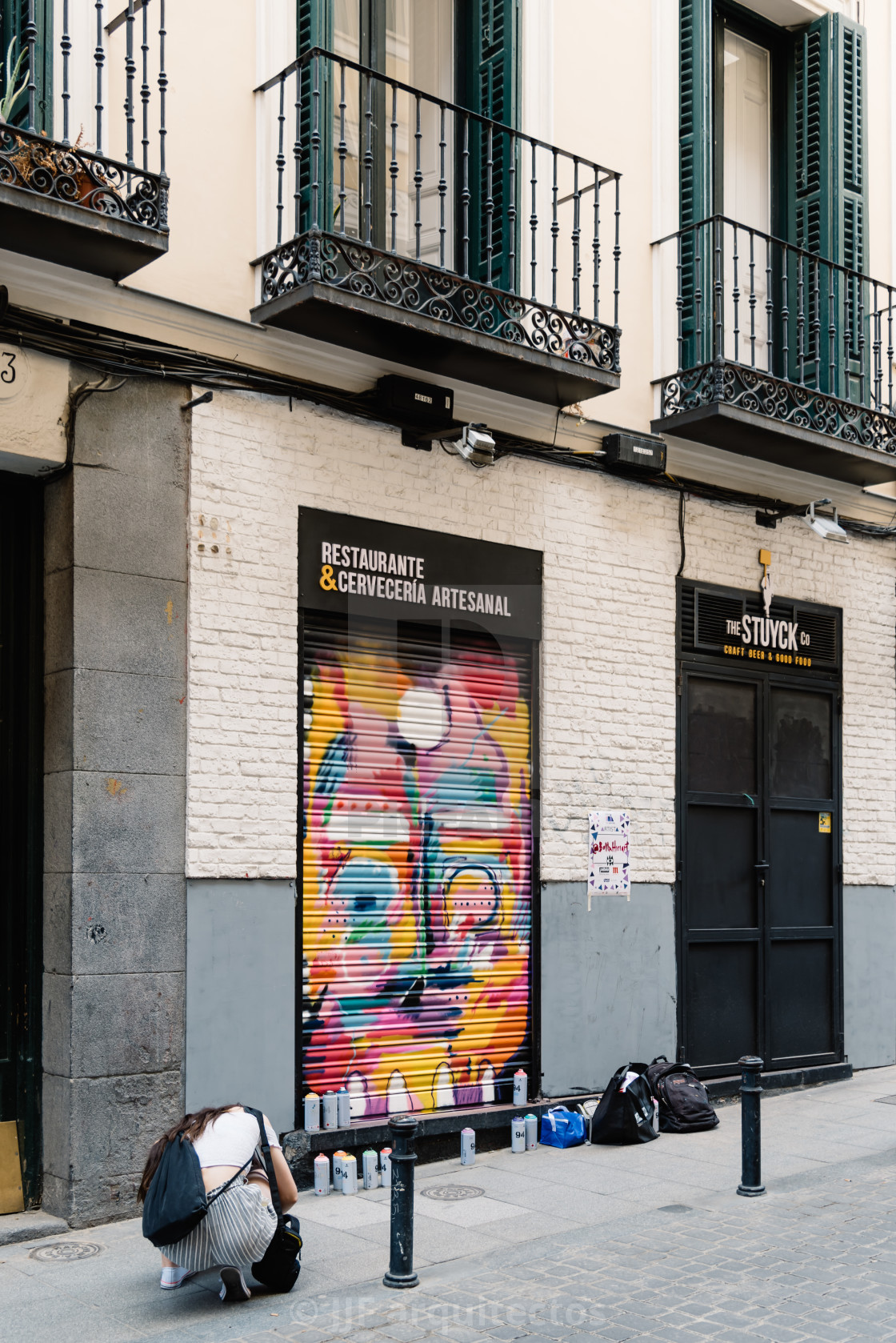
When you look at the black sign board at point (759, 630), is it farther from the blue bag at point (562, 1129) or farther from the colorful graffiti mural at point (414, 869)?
the blue bag at point (562, 1129)

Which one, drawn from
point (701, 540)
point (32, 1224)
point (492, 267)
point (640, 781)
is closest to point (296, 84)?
point (492, 267)

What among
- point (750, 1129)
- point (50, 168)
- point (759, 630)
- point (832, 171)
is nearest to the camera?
point (50, 168)

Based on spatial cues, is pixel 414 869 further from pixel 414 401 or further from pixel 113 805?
pixel 414 401

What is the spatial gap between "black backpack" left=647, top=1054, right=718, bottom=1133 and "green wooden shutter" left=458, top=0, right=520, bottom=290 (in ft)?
18.0

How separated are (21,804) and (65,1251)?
2.27 metres

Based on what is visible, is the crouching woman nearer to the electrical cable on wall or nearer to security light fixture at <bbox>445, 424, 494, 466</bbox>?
the electrical cable on wall

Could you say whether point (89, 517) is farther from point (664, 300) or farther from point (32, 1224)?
point (664, 300)

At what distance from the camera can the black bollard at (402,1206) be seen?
5.71m

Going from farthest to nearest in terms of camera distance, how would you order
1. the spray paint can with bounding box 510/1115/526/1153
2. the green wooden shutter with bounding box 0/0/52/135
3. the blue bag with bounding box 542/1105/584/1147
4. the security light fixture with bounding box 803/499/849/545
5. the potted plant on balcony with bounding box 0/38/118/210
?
the security light fixture with bounding box 803/499/849/545 → the blue bag with bounding box 542/1105/584/1147 → the spray paint can with bounding box 510/1115/526/1153 → the green wooden shutter with bounding box 0/0/52/135 → the potted plant on balcony with bounding box 0/38/118/210

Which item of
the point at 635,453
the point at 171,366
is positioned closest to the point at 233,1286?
the point at 171,366

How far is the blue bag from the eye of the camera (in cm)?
871

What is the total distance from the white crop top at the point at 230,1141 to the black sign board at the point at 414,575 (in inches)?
126

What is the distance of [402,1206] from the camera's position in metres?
5.79

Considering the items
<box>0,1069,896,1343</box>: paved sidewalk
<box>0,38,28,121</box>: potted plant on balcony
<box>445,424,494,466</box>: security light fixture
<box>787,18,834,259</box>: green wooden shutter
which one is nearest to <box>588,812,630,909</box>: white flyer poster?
<box>0,1069,896,1343</box>: paved sidewalk
